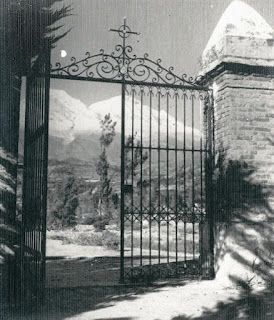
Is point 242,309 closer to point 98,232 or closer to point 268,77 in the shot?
point 268,77

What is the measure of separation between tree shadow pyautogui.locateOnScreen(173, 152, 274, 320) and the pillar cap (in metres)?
1.67

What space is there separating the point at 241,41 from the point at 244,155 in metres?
1.92

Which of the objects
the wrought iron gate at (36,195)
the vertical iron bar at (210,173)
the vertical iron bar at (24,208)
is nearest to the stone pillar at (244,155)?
the vertical iron bar at (210,173)

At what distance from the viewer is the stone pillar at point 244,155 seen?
21.0 feet

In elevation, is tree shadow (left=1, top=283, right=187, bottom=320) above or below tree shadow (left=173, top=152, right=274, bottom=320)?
below

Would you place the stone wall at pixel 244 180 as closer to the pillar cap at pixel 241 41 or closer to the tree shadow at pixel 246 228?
the tree shadow at pixel 246 228

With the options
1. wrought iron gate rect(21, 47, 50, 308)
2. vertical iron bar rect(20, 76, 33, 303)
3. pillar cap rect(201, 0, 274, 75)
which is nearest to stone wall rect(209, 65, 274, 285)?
pillar cap rect(201, 0, 274, 75)

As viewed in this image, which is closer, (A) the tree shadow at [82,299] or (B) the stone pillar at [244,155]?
(A) the tree shadow at [82,299]

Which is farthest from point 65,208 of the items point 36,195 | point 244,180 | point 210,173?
point 36,195

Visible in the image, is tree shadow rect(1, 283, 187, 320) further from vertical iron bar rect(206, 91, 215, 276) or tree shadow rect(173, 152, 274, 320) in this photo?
tree shadow rect(173, 152, 274, 320)

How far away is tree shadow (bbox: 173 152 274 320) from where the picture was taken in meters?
6.37

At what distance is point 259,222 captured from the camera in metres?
6.47

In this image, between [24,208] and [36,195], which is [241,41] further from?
[24,208]

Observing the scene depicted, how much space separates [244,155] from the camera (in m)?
6.55
